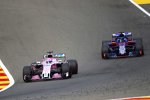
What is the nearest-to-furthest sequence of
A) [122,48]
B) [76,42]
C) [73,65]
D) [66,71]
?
[66,71] < [73,65] < [122,48] < [76,42]

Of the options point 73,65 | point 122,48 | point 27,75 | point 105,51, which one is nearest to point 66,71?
point 73,65

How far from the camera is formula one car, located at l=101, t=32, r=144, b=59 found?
79.7 feet

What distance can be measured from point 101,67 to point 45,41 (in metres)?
6.68

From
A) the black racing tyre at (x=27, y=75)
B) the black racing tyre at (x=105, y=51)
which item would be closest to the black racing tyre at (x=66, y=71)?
the black racing tyre at (x=27, y=75)

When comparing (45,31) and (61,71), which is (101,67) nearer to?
(61,71)

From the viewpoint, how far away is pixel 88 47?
27031 mm

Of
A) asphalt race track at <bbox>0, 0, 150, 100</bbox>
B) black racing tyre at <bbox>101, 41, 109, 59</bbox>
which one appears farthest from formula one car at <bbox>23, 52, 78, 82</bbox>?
black racing tyre at <bbox>101, 41, 109, 59</bbox>

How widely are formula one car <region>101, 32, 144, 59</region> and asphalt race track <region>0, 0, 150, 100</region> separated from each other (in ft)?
1.51

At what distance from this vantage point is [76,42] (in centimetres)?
2792

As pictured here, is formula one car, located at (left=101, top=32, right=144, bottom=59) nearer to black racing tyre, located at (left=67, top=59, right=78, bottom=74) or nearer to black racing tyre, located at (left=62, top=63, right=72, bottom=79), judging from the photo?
black racing tyre, located at (left=67, top=59, right=78, bottom=74)

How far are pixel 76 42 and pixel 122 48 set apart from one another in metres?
3.79

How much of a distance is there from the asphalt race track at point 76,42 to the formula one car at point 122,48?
46 centimetres

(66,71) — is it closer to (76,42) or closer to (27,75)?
(27,75)

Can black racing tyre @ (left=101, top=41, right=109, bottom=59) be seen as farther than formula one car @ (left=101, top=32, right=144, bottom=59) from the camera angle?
Yes
